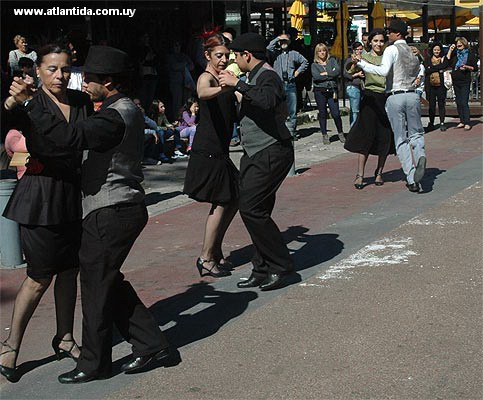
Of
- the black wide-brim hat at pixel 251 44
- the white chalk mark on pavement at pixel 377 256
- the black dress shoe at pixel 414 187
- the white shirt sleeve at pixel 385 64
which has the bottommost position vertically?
the black dress shoe at pixel 414 187

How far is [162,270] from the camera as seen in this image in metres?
8.36

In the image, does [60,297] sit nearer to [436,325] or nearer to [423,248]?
[436,325]

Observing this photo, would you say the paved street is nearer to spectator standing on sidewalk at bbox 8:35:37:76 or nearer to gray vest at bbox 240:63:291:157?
gray vest at bbox 240:63:291:157

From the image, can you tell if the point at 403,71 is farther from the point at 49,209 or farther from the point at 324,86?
the point at 49,209

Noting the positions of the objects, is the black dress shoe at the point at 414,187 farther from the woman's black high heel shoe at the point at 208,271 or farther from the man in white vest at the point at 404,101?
the woman's black high heel shoe at the point at 208,271


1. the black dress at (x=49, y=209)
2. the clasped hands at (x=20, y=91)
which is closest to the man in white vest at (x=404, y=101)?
the black dress at (x=49, y=209)

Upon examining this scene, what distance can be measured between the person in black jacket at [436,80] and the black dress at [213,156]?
11.3 metres

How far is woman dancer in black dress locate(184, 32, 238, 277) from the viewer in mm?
7805

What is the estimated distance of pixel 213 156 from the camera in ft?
25.7

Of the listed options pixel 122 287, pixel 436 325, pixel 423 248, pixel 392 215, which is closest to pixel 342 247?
pixel 423 248

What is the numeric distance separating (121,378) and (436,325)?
7.03 feet

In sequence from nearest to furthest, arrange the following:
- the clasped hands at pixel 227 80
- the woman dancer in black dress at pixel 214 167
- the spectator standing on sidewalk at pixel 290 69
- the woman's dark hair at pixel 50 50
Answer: the woman's dark hair at pixel 50 50 → the clasped hands at pixel 227 80 → the woman dancer in black dress at pixel 214 167 → the spectator standing on sidewalk at pixel 290 69

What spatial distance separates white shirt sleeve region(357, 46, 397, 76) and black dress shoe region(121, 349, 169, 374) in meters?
6.42

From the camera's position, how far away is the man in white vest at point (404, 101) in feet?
37.1
